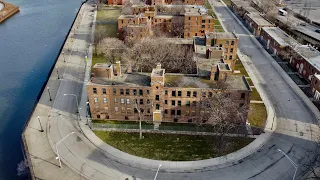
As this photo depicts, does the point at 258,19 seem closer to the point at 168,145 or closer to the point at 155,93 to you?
the point at 155,93

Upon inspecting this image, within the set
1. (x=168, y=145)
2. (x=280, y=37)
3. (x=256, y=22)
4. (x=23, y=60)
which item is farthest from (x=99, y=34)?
(x=168, y=145)

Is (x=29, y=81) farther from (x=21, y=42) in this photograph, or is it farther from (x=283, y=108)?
(x=283, y=108)

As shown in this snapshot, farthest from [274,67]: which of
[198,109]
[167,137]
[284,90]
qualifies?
[167,137]

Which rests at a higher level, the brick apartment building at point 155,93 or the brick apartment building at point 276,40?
the brick apartment building at point 276,40

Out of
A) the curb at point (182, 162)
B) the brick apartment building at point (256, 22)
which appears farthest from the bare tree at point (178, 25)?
the curb at point (182, 162)

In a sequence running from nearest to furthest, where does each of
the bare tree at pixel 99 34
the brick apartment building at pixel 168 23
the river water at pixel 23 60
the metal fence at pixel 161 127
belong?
the metal fence at pixel 161 127, the river water at pixel 23 60, the brick apartment building at pixel 168 23, the bare tree at pixel 99 34

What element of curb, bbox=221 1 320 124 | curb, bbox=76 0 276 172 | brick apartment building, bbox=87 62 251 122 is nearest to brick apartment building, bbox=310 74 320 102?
curb, bbox=221 1 320 124

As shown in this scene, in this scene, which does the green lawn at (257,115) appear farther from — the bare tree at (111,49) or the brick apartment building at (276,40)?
the bare tree at (111,49)

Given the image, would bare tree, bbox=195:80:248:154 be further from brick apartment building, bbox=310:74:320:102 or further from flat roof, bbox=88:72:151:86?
brick apartment building, bbox=310:74:320:102
